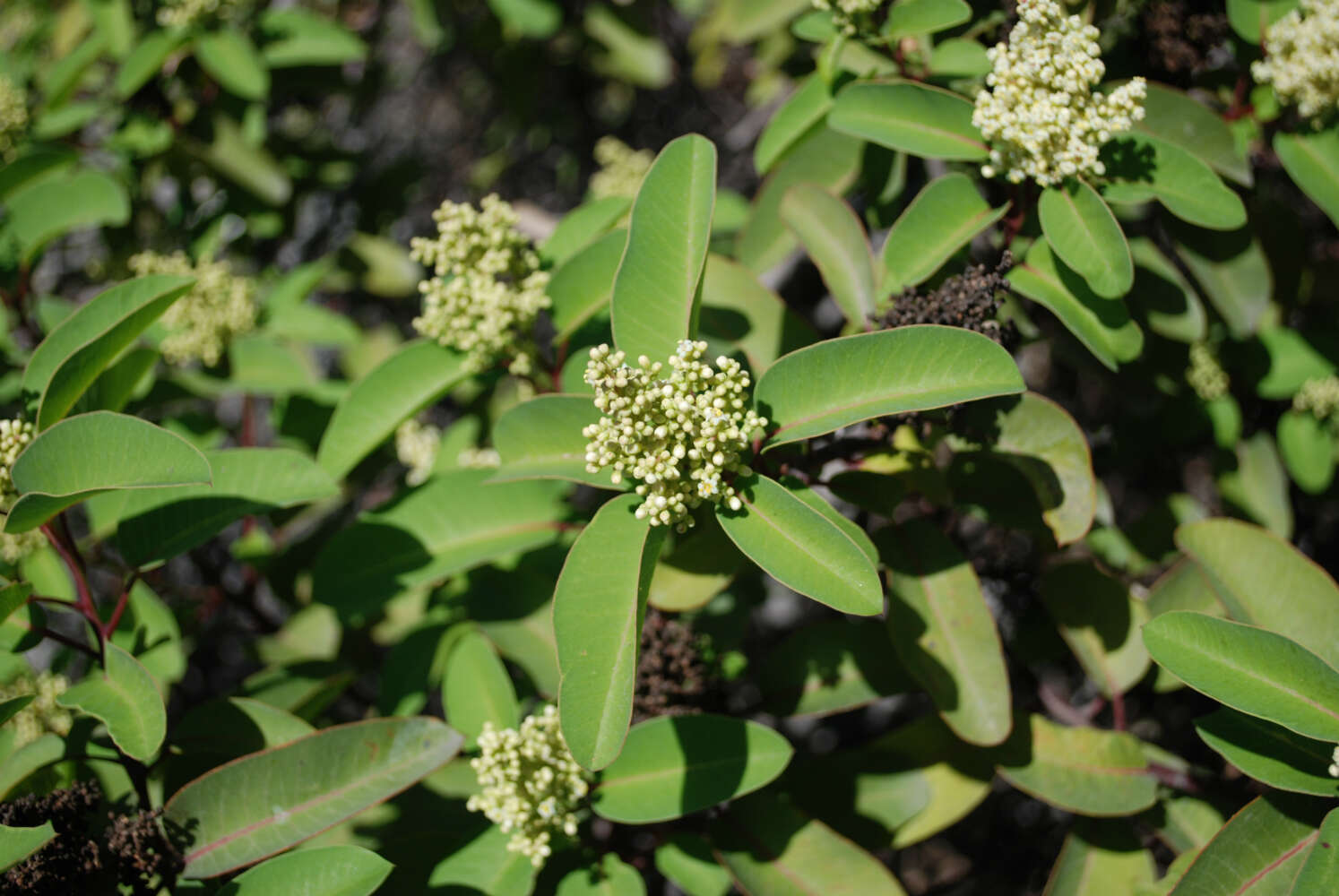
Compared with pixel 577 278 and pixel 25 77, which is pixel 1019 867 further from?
pixel 25 77

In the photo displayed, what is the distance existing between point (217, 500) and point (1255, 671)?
198 cm

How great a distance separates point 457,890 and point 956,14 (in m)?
1.94

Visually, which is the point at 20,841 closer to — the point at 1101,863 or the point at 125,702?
the point at 125,702

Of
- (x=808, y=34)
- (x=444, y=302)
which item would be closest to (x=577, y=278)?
(x=444, y=302)

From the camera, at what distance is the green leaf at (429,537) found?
1973 mm

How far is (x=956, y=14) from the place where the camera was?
67.3 inches

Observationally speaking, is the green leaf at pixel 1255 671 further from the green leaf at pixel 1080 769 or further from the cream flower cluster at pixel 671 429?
the cream flower cluster at pixel 671 429

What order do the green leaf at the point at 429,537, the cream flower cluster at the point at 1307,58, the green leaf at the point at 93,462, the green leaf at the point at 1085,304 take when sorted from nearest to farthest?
1. the green leaf at the point at 93,462
2. the green leaf at the point at 1085,304
3. the cream flower cluster at the point at 1307,58
4. the green leaf at the point at 429,537

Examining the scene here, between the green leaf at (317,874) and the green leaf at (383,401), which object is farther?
the green leaf at (383,401)

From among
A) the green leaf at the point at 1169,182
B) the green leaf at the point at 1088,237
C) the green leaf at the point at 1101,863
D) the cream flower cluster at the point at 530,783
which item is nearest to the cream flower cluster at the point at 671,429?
the cream flower cluster at the point at 530,783

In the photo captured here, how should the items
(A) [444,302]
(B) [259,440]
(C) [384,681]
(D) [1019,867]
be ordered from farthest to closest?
(B) [259,440] < (D) [1019,867] < (C) [384,681] < (A) [444,302]

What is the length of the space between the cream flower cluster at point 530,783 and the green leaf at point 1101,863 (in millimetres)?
1086

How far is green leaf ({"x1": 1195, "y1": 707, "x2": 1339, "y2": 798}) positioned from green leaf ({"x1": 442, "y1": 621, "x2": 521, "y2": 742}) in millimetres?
1345

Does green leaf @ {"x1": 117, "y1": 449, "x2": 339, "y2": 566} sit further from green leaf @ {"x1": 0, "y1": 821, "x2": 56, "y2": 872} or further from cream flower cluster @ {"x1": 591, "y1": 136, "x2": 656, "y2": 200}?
cream flower cluster @ {"x1": 591, "y1": 136, "x2": 656, "y2": 200}
